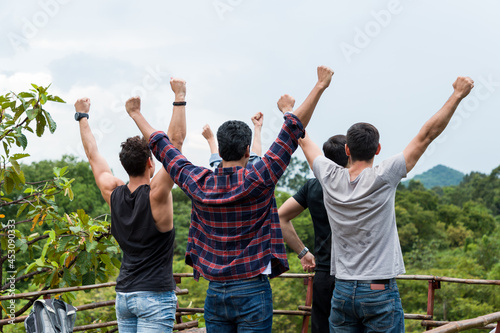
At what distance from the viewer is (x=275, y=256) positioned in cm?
199

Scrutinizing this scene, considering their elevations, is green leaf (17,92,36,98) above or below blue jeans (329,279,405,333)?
above

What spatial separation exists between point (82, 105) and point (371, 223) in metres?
1.45

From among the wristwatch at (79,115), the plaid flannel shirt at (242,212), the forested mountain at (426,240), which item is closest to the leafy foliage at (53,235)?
the wristwatch at (79,115)

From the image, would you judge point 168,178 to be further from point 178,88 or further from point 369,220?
point 369,220

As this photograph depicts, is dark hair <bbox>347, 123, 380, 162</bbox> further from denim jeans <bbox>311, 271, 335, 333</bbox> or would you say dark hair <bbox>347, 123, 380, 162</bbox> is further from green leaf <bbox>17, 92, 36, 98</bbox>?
green leaf <bbox>17, 92, 36, 98</bbox>

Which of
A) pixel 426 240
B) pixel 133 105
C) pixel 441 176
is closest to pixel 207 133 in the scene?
pixel 133 105

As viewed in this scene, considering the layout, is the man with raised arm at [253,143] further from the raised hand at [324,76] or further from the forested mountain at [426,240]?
the forested mountain at [426,240]

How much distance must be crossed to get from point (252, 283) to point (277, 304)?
14.0 m

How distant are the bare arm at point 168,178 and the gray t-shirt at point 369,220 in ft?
2.04

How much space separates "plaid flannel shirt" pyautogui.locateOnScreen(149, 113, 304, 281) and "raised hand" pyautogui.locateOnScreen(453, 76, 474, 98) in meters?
0.63

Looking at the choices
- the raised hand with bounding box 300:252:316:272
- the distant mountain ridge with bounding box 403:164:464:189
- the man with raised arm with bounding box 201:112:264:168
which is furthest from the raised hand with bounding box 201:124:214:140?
the distant mountain ridge with bounding box 403:164:464:189

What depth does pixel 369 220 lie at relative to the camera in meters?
2.03

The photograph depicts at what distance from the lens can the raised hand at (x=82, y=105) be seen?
262cm

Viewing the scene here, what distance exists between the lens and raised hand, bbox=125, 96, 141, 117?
7.45 ft
